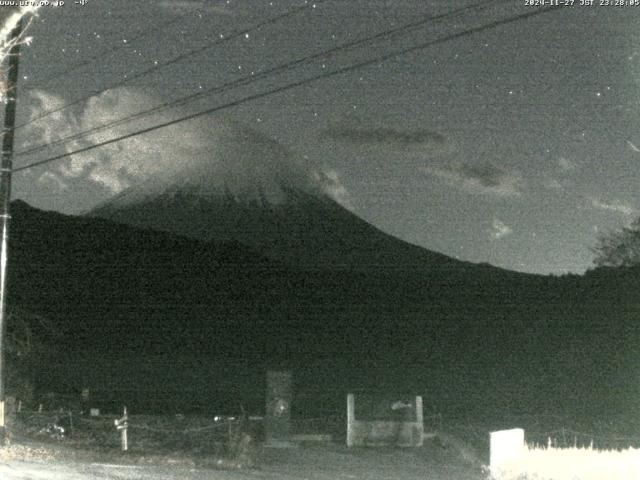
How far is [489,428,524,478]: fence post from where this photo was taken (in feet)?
59.6

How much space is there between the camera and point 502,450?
18656 millimetres

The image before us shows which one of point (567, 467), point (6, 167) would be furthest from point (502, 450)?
point (6, 167)

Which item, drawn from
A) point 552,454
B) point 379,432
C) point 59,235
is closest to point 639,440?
point 379,432

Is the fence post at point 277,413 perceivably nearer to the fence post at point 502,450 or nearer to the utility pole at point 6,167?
the utility pole at point 6,167

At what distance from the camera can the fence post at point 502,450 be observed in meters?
18.2

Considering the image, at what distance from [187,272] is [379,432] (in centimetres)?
8133

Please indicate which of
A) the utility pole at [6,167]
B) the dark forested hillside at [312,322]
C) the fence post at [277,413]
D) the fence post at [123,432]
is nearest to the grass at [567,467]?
the fence post at [123,432]

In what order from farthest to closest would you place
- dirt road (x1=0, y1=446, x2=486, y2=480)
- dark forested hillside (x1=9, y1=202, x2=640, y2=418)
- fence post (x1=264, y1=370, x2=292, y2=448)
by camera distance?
dark forested hillside (x1=9, y1=202, x2=640, y2=418), fence post (x1=264, y1=370, x2=292, y2=448), dirt road (x1=0, y1=446, x2=486, y2=480)

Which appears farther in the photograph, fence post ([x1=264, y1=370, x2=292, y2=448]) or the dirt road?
fence post ([x1=264, y1=370, x2=292, y2=448])

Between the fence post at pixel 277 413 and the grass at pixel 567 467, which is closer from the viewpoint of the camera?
the grass at pixel 567 467

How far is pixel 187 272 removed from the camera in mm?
107438

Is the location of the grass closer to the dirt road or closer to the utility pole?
the dirt road

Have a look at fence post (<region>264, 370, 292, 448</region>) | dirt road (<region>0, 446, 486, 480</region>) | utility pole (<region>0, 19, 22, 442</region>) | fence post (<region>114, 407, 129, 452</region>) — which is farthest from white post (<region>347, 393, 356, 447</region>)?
utility pole (<region>0, 19, 22, 442</region>)

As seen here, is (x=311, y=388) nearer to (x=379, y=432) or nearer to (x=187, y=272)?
(x=379, y=432)
